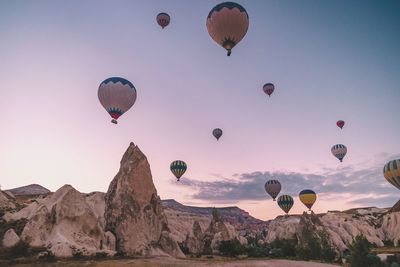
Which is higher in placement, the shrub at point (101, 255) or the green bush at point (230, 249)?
the shrub at point (101, 255)

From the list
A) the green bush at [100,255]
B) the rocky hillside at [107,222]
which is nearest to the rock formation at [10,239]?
the rocky hillside at [107,222]

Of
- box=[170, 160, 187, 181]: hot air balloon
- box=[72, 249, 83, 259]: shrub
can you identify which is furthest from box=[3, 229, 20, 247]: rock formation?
box=[170, 160, 187, 181]: hot air balloon

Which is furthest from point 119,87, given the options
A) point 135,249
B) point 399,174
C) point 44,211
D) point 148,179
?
point 399,174

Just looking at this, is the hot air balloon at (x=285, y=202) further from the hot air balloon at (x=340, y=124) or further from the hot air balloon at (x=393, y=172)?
the hot air balloon at (x=393, y=172)

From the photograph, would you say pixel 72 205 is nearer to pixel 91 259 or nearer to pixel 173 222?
pixel 91 259

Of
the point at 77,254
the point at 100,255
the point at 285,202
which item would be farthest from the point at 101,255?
the point at 285,202

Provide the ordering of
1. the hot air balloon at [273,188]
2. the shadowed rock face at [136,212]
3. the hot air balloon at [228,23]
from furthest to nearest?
the hot air balloon at [273,188] < the shadowed rock face at [136,212] < the hot air balloon at [228,23]
